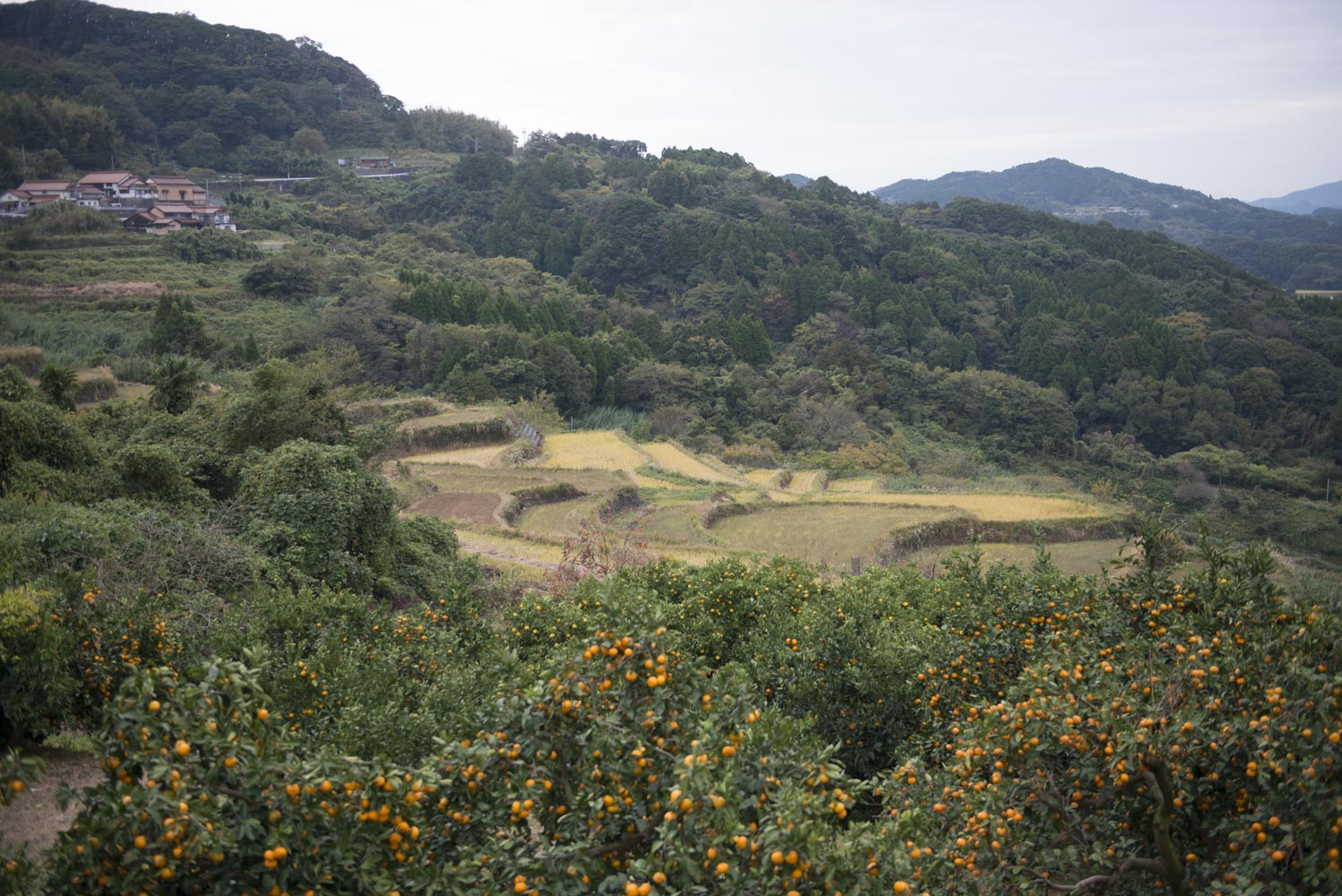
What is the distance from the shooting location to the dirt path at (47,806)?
516 centimetres

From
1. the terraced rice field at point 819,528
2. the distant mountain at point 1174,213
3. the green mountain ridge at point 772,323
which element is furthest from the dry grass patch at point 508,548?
the distant mountain at point 1174,213

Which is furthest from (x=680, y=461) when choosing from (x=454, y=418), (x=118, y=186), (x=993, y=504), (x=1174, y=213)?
(x=1174, y=213)

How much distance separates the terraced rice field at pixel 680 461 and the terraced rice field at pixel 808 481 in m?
2.06

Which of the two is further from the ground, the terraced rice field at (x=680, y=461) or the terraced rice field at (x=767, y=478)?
the terraced rice field at (x=680, y=461)

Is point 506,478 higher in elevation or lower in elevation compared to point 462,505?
higher

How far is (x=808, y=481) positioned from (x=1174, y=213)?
129 metres

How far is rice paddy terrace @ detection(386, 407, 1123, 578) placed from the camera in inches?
699

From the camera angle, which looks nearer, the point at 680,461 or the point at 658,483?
the point at 658,483

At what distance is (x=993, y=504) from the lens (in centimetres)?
2122

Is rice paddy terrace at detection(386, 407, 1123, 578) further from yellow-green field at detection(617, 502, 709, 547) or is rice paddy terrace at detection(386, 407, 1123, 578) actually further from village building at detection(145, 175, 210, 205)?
village building at detection(145, 175, 210, 205)

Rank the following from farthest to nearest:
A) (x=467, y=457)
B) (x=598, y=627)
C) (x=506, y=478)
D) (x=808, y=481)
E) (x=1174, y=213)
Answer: (x=1174, y=213) → (x=808, y=481) → (x=467, y=457) → (x=506, y=478) → (x=598, y=627)

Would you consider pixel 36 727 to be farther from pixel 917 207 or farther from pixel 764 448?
pixel 917 207

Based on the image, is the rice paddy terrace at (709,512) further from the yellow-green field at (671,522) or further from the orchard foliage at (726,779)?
the orchard foliage at (726,779)

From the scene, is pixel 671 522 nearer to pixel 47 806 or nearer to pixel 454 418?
pixel 454 418
